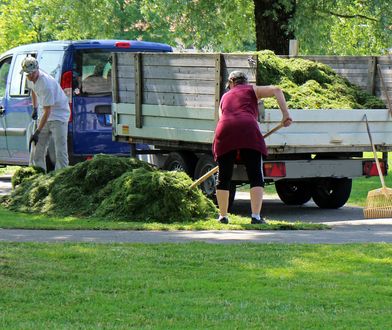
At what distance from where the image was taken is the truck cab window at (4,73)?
1875 centimetres

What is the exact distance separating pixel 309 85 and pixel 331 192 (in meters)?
1.74

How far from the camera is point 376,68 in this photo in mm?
15766

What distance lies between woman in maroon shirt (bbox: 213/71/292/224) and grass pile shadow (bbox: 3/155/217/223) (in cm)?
50

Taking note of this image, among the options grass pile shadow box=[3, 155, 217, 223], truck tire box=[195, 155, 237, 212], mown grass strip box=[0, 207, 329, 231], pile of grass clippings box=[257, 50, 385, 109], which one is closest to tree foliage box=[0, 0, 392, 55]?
pile of grass clippings box=[257, 50, 385, 109]

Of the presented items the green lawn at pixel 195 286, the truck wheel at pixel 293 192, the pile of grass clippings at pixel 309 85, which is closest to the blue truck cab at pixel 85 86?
the truck wheel at pixel 293 192

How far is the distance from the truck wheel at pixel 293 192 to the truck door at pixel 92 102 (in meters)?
2.72

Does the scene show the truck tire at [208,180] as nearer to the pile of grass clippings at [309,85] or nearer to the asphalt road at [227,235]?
the pile of grass clippings at [309,85]

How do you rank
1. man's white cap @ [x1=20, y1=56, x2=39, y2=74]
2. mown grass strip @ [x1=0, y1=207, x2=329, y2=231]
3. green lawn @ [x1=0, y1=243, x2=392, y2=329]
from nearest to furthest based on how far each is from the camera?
green lawn @ [x1=0, y1=243, x2=392, y2=329] → mown grass strip @ [x1=0, y1=207, x2=329, y2=231] → man's white cap @ [x1=20, y1=56, x2=39, y2=74]

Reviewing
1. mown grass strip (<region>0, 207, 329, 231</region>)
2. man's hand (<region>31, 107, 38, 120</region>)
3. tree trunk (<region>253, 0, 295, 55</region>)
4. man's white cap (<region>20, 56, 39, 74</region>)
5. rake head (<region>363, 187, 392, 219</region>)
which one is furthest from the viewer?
tree trunk (<region>253, 0, 295, 55</region>)

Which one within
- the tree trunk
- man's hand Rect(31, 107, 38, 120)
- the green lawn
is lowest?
the green lawn

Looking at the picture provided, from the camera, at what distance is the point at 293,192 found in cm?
1655

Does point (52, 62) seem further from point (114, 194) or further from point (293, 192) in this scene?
point (114, 194)

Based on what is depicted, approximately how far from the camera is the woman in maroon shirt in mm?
12578

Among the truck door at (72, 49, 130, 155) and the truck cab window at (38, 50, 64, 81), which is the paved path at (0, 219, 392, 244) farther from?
the truck cab window at (38, 50, 64, 81)
